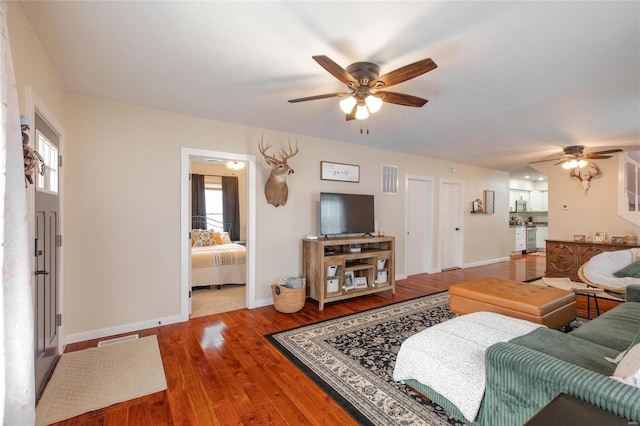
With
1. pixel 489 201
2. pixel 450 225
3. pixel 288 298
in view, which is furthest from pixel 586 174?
pixel 288 298

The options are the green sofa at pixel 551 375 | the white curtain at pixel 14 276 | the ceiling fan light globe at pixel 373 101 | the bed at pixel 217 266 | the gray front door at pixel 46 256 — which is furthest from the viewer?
the bed at pixel 217 266

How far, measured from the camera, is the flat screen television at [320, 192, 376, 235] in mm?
4250

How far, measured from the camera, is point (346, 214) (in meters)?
4.46

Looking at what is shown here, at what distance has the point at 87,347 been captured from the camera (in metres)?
2.77

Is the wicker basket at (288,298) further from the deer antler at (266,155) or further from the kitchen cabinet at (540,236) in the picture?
the kitchen cabinet at (540,236)

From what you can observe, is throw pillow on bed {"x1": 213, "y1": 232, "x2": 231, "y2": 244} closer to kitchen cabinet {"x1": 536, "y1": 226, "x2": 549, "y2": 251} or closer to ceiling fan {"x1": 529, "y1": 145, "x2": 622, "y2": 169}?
ceiling fan {"x1": 529, "y1": 145, "x2": 622, "y2": 169}

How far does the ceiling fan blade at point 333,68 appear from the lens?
5.82 feet

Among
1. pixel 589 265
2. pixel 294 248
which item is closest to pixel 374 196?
pixel 294 248

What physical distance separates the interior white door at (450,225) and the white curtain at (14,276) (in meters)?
6.43

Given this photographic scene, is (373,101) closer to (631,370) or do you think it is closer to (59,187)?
(631,370)

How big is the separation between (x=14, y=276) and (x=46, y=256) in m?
1.28

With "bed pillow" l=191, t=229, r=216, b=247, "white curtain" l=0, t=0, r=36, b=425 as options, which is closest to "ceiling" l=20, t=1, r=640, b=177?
"white curtain" l=0, t=0, r=36, b=425

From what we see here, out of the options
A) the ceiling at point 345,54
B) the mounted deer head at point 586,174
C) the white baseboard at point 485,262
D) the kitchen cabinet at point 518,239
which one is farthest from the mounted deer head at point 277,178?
the kitchen cabinet at point 518,239

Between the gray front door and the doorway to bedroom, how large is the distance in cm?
132
